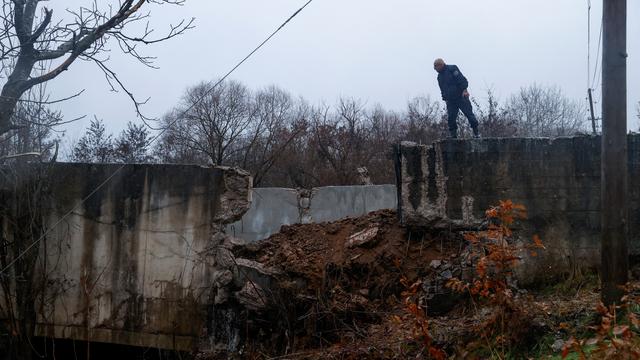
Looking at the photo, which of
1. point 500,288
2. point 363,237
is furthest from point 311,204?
point 500,288

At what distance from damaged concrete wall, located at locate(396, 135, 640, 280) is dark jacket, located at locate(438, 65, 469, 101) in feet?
6.32

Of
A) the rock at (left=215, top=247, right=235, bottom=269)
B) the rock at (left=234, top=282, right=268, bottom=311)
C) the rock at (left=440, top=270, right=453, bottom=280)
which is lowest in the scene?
the rock at (left=234, top=282, right=268, bottom=311)

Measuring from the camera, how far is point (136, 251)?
7.81m

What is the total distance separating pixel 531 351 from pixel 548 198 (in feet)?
8.71

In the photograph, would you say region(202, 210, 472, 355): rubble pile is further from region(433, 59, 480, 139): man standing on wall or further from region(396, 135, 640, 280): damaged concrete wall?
region(433, 59, 480, 139): man standing on wall

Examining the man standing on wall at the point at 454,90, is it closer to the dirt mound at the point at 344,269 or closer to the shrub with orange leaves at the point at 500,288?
the dirt mound at the point at 344,269

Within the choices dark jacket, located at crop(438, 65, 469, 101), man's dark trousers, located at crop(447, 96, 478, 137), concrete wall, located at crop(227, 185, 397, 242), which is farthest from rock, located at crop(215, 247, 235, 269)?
concrete wall, located at crop(227, 185, 397, 242)

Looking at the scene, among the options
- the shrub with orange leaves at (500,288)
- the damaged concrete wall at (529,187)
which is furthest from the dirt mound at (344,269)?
the shrub with orange leaves at (500,288)

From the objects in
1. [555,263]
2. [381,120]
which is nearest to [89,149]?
[381,120]

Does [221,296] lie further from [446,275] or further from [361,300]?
[446,275]

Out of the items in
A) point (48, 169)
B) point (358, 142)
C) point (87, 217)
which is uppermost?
point (358, 142)

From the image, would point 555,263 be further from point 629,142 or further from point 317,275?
point 317,275

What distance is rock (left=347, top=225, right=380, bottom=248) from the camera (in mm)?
8484

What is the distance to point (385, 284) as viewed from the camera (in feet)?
25.8
